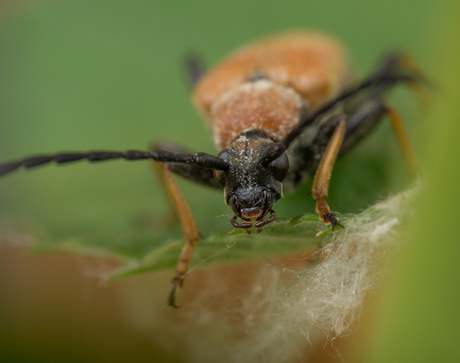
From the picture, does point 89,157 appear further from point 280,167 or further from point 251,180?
point 280,167

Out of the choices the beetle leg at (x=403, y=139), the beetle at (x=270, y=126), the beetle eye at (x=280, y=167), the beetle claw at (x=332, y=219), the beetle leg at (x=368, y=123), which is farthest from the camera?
the beetle leg at (x=368, y=123)

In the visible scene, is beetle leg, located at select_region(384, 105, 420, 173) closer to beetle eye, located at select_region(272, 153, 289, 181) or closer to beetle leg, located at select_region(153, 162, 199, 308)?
beetle eye, located at select_region(272, 153, 289, 181)

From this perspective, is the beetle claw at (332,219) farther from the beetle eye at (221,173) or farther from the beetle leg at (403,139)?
the beetle leg at (403,139)

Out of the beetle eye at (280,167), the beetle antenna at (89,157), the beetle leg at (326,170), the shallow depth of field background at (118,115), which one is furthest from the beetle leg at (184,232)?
the beetle leg at (326,170)

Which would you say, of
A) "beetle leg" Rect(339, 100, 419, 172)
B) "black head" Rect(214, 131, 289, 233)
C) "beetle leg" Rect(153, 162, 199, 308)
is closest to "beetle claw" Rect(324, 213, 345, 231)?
"black head" Rect(214, 131, 289, 233)

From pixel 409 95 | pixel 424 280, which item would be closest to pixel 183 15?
pixel 409 95

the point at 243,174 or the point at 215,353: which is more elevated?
the point at 243,174

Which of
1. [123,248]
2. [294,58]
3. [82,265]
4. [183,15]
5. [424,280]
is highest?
[183,15]

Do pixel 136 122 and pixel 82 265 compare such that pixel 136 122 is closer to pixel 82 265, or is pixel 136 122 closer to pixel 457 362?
pixel 82 265

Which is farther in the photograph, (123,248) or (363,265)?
(123,248)
